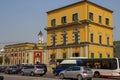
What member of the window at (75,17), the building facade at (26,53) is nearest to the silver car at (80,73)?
the window at (75,17)

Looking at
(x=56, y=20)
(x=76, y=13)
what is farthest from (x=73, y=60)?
(x=56, y=20)

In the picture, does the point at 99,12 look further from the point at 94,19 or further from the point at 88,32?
the point at 88,32

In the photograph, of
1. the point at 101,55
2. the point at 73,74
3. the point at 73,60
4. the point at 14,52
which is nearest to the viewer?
the point at 73,74

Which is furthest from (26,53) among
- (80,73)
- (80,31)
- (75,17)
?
(80,73)

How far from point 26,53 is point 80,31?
60.8m

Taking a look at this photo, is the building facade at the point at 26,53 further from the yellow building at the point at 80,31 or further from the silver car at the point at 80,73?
the silver car at the point at 80,73

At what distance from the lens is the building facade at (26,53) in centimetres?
11050

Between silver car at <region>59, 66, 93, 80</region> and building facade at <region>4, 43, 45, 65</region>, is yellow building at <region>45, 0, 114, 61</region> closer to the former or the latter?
silver car at <region>59, 66, 93, 80</region>

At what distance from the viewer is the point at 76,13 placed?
2243 inches

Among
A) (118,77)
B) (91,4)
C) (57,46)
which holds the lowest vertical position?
(118,77)

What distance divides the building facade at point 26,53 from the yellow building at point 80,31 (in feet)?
156

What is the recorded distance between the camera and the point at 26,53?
11338cm

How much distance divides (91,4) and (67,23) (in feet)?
21.0

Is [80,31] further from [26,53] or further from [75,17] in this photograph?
[26,53]
